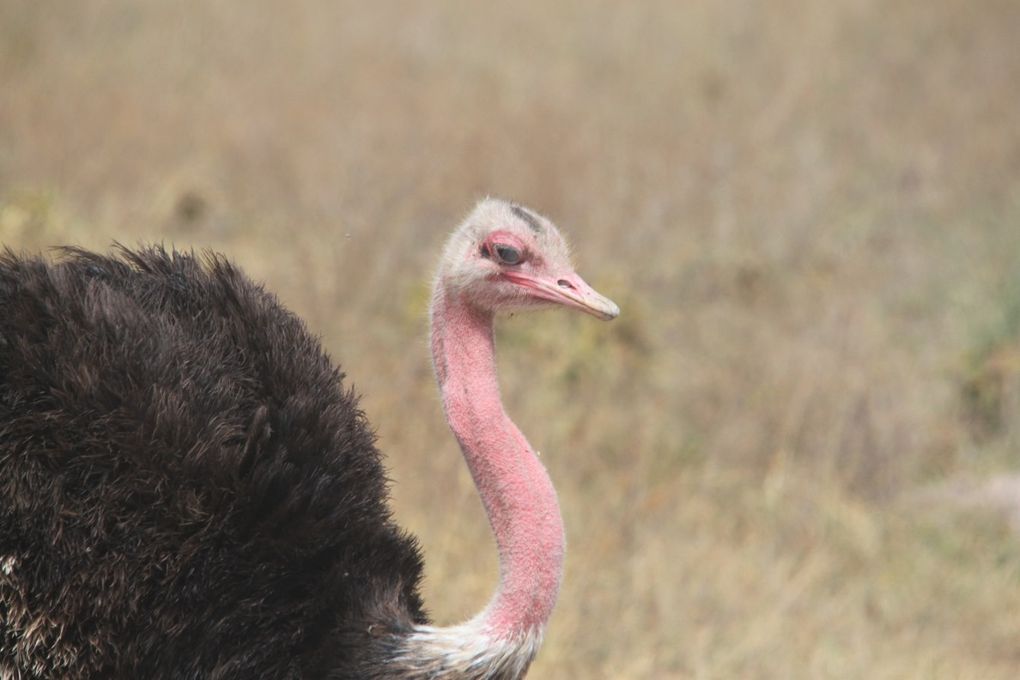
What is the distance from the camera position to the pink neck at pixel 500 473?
3576 millimetres

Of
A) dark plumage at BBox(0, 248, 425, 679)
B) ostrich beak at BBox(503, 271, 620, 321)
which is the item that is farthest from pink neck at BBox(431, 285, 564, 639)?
dark plumage at BBox(0, 248, 425, 679)

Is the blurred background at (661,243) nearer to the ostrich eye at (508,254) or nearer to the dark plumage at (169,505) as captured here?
the dark plumage at (169,505)

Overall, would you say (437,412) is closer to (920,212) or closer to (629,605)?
(629,605)

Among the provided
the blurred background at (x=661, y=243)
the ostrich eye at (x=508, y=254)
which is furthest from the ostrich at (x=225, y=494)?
the blurred background at (x=661, y=243)

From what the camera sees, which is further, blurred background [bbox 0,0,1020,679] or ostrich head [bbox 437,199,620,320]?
blurred background [bbox 0,0,1020,679]

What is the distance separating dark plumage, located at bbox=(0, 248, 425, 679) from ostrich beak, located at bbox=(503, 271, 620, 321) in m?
0.61

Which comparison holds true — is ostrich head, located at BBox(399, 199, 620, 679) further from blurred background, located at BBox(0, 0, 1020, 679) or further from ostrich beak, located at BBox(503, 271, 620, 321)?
blurred background, located at BBox(0, 0, 1020, 679)

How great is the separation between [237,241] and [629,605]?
4.44 meters

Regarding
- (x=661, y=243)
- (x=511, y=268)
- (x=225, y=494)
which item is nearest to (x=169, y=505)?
(x=225, y=494)

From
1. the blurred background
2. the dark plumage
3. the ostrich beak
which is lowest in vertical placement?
the dark plumage

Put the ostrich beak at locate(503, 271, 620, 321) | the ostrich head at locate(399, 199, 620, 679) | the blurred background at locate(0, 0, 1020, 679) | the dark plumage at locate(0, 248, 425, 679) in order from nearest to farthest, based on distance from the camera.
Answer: the dark plumage at locate(0, 248, 425, 679) → the ostrich head at locate(399, 199, 620, 679) → the ostrich beak at locate(503, 271, 620, 321) → the blurred background at locate(0, 0, 1020, 679)

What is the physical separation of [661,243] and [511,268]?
7.08 m

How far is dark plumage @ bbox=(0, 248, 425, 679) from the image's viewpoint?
3467mm

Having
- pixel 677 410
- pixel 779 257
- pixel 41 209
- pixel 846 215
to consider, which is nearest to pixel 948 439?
pixel 677 410
